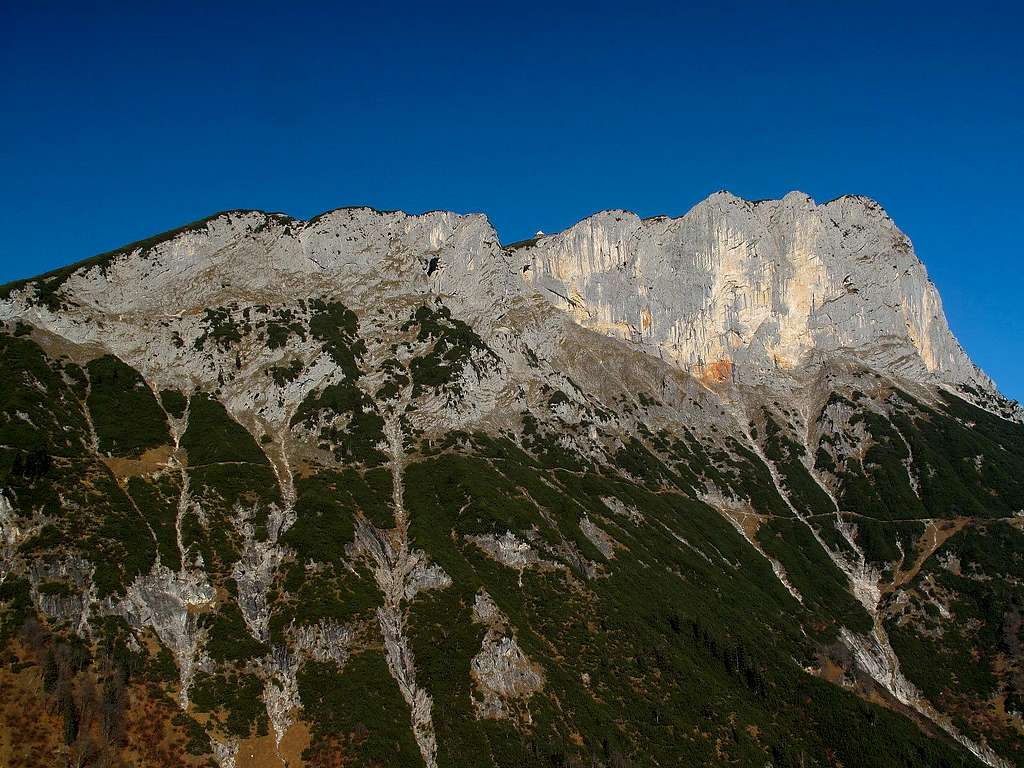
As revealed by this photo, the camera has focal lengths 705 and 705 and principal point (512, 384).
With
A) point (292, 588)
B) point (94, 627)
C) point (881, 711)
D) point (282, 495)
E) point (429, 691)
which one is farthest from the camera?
point (282, 495)

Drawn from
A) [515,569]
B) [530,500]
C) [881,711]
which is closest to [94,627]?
[515,569]

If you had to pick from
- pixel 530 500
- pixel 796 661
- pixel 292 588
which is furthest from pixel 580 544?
pixel 292 588

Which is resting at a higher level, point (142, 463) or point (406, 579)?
point (142, 463)

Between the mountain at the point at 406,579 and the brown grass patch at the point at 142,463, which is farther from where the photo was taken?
the brown grass patch at the point at 142,463

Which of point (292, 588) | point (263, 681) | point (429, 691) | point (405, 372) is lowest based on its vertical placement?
point (429, 691)

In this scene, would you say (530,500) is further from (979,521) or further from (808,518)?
(979,521)

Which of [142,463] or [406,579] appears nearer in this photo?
[406,579]

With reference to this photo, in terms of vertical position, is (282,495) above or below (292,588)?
above

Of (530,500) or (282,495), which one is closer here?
(282,495)

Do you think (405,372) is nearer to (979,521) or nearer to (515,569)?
(515,569)

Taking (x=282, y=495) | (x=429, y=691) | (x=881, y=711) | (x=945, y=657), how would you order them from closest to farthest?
1. (x=429, y=691)
2. (x=881, y=711)
3. (x=282, y=495)
4. (x=945, y=657)

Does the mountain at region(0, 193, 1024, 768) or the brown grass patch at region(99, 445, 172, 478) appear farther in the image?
the brown grass patch at region(99, 445, 172, 478)
